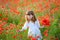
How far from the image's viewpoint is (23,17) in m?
3.13

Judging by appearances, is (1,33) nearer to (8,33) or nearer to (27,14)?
(8,33)

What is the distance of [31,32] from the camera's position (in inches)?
121

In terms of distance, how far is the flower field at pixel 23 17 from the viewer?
3061 mm

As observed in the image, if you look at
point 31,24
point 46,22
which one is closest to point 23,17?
point 31,24

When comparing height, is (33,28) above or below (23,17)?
below

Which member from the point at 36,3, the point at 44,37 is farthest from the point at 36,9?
the point at 44,37

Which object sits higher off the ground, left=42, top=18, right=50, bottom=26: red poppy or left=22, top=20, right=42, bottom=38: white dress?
left=42, top=18, right=50, bottom=26: red poppy

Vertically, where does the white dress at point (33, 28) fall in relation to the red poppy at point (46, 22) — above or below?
below

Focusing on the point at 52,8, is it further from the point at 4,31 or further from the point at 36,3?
the point at 4,31

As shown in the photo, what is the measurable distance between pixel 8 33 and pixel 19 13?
0.24m

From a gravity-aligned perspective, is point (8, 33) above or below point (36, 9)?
below

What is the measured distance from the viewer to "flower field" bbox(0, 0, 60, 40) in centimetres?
306

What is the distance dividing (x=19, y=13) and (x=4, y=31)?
249mm

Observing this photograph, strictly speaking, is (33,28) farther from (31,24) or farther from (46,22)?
(46,22)
